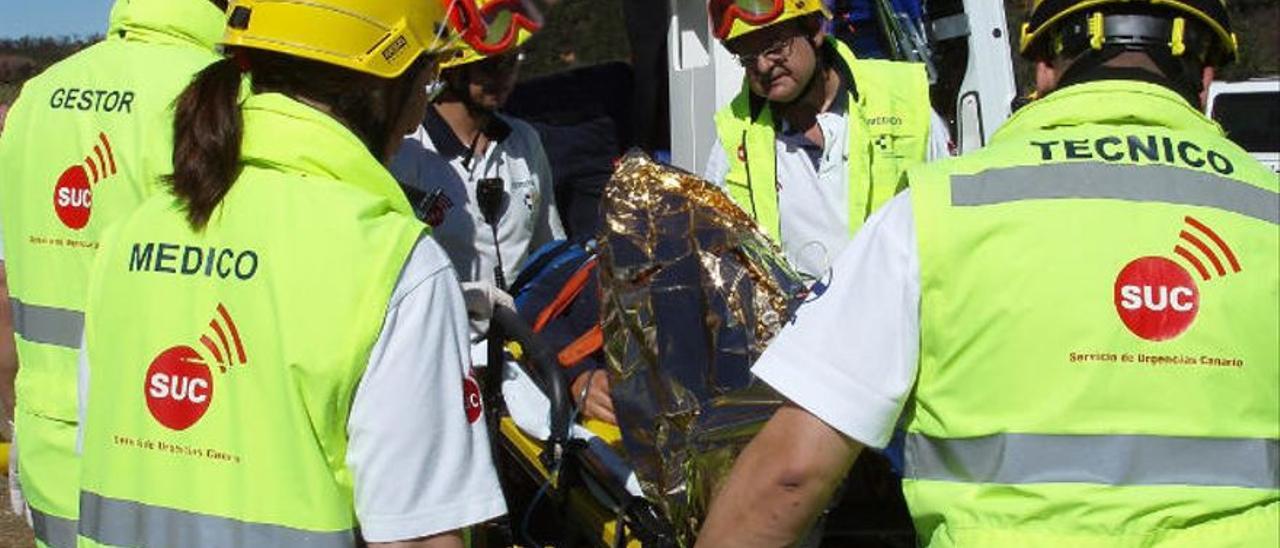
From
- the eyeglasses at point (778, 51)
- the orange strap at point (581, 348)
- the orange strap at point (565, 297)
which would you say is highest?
the eyeglasses at point (778, 51)

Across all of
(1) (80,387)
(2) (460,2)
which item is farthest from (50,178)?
(2) (460,2)

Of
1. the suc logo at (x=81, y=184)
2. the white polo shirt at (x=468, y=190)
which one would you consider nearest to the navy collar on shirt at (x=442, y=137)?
the white polo shirt at (x=468, y=190)

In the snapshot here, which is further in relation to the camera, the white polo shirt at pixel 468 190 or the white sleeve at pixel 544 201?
the white sleeve at pixel 544 201

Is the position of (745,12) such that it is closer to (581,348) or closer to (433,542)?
(581,348)

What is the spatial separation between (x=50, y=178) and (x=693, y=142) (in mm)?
2400

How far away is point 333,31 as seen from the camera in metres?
2.14

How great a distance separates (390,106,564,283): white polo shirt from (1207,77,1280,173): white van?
1226 centimetres

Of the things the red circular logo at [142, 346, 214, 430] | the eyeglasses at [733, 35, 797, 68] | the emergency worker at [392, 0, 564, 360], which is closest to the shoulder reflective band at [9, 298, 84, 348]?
the red circular logo at [142, 346, 214, 430]

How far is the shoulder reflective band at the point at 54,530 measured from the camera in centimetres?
303

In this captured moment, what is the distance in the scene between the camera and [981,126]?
5133 millimetres

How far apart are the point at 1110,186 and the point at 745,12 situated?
86.7 inches

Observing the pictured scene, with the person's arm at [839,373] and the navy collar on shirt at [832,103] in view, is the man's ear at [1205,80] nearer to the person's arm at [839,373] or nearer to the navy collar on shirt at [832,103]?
the person's arm at [839,373]

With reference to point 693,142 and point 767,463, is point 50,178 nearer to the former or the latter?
point 767,463

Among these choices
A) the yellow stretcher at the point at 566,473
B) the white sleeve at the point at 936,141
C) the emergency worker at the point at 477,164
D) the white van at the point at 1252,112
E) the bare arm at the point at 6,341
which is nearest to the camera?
the yellow stretcher at the point at 566,473
